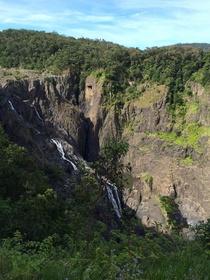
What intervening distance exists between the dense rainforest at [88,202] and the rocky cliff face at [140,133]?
71.0 inches

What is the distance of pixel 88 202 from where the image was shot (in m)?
10.2

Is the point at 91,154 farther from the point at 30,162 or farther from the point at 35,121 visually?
the point at 30,162

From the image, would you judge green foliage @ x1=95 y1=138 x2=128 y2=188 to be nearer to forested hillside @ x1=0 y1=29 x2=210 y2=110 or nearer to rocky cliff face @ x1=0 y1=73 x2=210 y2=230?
rocky cliff face @ x1=0 y1=73 x2=210 y2=230

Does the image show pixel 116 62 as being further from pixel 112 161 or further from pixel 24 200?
pixel 112 161

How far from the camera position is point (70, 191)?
22547 millimetres

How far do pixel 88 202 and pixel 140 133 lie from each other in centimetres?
4316

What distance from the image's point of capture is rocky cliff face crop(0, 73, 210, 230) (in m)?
40.2

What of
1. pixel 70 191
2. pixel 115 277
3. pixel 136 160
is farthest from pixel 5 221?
pixel 136 160

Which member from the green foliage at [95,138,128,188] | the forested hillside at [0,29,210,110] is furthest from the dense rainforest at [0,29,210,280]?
the forested hillside at [0,29,210,110]

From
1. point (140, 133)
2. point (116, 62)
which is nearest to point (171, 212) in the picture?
point (140, 133)

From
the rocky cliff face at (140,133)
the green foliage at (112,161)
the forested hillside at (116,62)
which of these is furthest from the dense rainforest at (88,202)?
the rocky cliff face at (140,133)

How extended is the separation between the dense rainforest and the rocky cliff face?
5.91 ft

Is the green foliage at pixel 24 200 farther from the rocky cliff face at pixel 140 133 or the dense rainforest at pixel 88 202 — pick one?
the rocky cliff face at pixel 140 133

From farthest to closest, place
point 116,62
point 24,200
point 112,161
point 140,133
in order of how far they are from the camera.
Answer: point 116,62
point 140,133
point 24,200
point 112,161
